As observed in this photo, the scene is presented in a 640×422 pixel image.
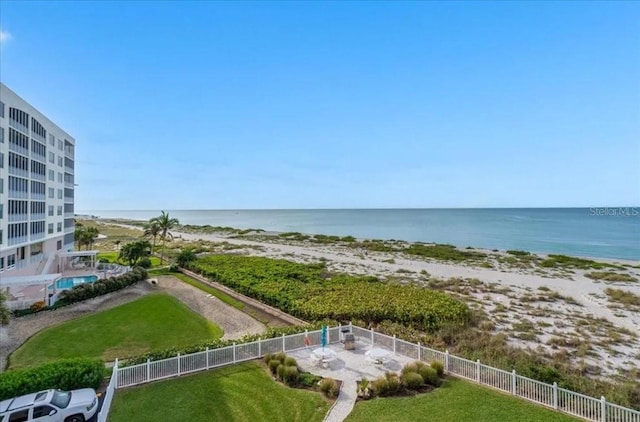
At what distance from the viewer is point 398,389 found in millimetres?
12875

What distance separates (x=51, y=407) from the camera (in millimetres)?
10648

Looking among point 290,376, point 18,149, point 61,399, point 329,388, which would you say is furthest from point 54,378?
point 18,149

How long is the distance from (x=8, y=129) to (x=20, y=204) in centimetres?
632

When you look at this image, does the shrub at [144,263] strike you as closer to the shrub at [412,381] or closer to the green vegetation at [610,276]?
the shrub at [412,381]

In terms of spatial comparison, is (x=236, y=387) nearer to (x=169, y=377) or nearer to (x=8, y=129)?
(x=169, y=377)

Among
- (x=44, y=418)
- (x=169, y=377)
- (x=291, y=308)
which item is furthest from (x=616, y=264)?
(x=44, y=418)

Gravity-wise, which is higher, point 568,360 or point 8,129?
point 8,129

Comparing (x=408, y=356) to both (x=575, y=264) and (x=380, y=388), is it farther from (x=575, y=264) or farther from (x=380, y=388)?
(x=575, y=264)

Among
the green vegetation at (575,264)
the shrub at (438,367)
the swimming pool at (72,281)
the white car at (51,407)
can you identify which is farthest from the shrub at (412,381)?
the green vegetation at (575,264)

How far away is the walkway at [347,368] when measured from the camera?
12.3m

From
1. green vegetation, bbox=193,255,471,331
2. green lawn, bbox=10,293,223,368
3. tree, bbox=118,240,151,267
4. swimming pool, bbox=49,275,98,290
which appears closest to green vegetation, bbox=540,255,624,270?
green vegetation, bbox=193,255,471,331

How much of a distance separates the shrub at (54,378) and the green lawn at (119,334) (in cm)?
525

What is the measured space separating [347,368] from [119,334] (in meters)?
14.2

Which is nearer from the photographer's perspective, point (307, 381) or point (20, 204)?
point (307, 381)
